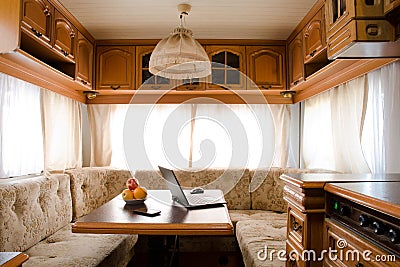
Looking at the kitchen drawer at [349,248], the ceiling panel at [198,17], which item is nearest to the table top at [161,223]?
the kitchen drawer at [349,248]

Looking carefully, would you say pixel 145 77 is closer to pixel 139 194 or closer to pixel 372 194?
pixel 139 194

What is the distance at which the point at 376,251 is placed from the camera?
Answer: 1105mm

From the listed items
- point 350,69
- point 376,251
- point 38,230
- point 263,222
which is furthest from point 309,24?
point 38,230

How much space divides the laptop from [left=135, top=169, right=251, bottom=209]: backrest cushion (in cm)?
111

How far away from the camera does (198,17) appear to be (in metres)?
3.11

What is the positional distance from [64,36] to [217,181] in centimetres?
203

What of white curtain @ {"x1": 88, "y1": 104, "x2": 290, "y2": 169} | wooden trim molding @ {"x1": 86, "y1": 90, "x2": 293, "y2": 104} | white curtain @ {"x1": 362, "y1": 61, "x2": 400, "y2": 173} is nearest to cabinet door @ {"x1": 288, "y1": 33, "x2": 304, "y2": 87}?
wooden trim molding @ {"x1": 86, "y1": 90, "x2": 293, "y2": 104}

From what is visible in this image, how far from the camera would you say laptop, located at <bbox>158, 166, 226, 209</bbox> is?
213cm

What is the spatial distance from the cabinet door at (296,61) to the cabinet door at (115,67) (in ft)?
5.47

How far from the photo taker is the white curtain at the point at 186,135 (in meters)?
4.05

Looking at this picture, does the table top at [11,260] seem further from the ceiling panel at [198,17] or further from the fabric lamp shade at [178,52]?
the ceiling panel at [198,17]

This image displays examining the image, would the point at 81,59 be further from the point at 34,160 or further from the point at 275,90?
the point at 275,90

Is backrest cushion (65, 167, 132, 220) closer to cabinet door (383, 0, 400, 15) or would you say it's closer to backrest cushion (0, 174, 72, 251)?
backrest cushion (0, 174, 72, 251)

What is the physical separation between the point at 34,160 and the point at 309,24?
2.73 meters
